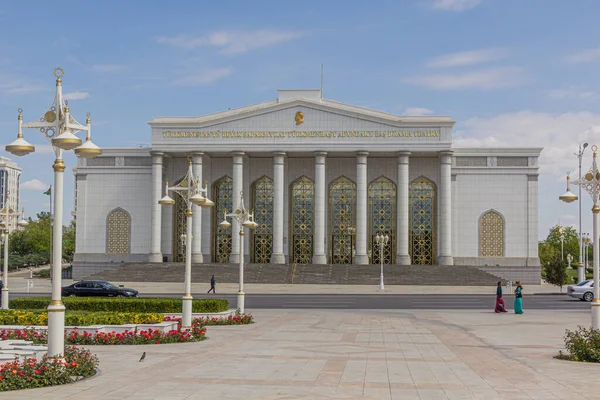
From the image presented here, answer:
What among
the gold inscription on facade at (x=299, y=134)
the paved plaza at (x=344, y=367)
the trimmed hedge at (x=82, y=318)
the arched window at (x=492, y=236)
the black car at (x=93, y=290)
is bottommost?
the black car at (x=93, y=290)

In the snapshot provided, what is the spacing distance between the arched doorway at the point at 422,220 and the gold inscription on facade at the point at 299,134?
17.3ft

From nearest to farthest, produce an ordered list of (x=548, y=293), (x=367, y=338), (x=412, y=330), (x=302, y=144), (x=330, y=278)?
(x=367, y=338), (x=412, y=330), (x=548, y=293), (x=330, y=278), (x=302, y=144)

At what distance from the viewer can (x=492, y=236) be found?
76438mm

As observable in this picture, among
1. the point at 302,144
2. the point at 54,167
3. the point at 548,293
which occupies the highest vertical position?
the point at 302,144

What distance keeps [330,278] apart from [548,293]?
732 inches

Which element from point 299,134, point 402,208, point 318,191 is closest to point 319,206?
point 318,191

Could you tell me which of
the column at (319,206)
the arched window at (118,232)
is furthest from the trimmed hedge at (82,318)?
the arched window at (118,232)

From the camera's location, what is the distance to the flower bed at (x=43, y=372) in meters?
13.4

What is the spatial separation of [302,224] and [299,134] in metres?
9.38

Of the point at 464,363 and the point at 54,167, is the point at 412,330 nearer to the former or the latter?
the point at 464,363

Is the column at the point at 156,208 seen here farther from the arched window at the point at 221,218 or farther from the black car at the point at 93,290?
the black car at the point at 93,290

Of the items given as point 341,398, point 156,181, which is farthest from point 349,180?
point 341,398

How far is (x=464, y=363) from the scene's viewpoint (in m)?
17.9

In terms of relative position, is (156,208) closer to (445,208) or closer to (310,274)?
(310,274)
